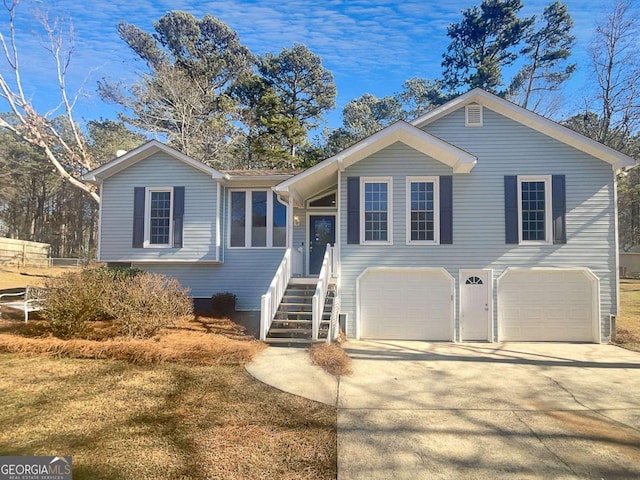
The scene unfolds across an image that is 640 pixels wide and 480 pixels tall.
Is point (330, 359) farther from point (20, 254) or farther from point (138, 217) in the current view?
point (20, 254)

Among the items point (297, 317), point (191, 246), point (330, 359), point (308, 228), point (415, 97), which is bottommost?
point (330, 359)

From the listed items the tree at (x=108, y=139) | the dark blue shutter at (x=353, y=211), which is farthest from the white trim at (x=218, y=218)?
the tree at (x=108, y=139)

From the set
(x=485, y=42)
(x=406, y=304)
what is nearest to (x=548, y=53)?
(x=485, y=42)

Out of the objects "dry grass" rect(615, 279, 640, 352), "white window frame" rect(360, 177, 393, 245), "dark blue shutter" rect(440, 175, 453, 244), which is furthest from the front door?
"dry grass" rect(615, 279, 640, 352)

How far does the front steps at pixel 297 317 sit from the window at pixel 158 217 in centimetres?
474

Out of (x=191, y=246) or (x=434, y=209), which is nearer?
(x=434, y=209)

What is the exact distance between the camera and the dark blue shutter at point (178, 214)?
12195 millimetres

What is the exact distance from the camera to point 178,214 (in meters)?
12.2

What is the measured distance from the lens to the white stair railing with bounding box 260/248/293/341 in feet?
Answer: 27.6

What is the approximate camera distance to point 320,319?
8789 millimetres

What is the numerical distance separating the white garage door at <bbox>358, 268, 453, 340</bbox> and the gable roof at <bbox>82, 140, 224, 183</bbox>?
5914 millimetres

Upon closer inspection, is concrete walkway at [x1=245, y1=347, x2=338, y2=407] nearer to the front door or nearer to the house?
the house

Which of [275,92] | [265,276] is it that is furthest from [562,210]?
[275,92]

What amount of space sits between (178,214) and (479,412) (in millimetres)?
10201
